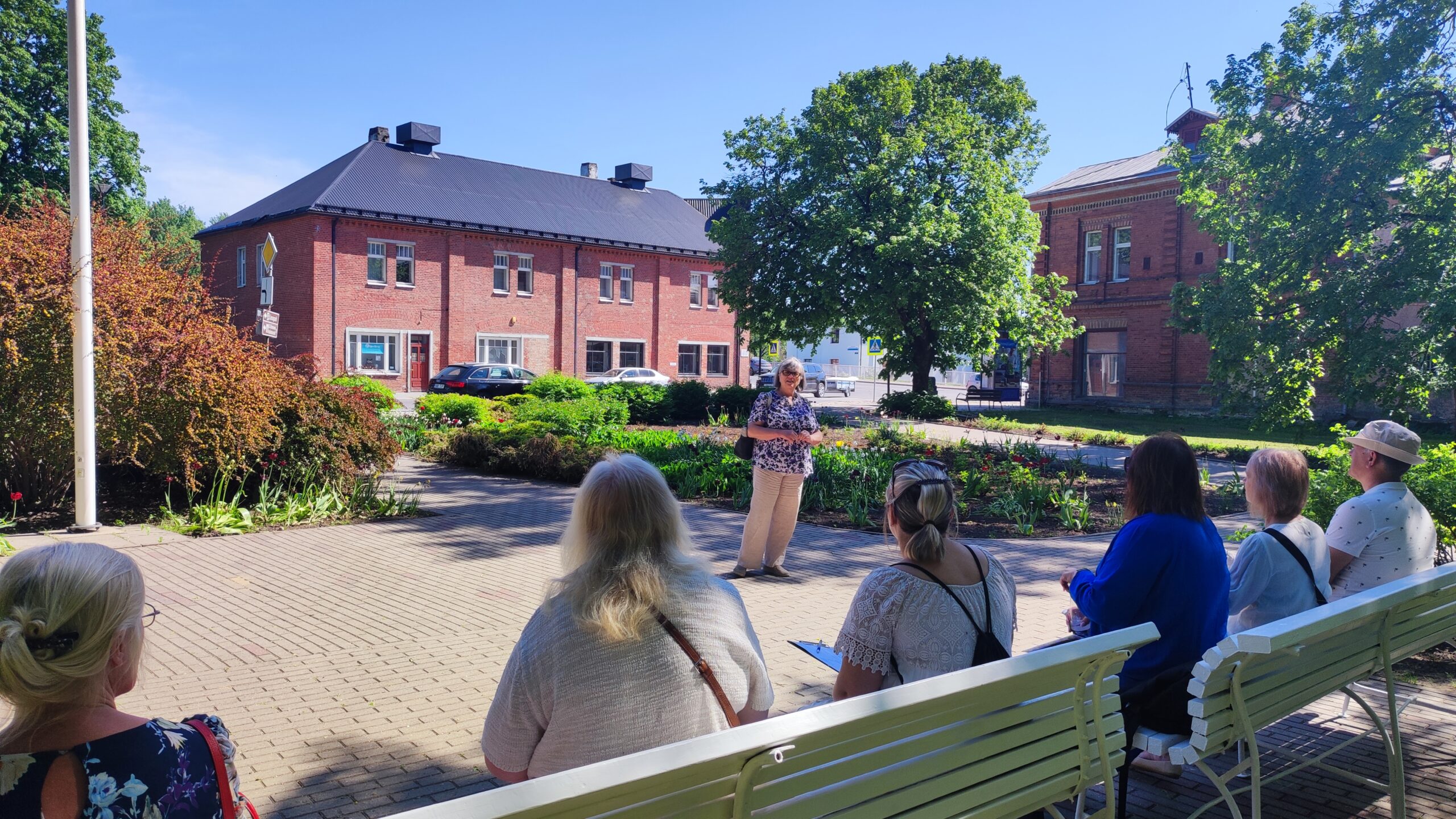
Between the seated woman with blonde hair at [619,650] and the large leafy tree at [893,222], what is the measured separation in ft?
95.0

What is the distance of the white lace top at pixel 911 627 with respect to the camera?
3.35m

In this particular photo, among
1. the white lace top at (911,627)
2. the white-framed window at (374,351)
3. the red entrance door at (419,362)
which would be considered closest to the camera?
the white lace top at (911,627)

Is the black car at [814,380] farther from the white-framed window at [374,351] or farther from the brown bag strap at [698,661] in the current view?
the brown bag strap at [698,661]

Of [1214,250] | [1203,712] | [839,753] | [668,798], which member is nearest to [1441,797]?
[1203,712]

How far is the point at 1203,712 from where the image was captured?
3426 millimetres

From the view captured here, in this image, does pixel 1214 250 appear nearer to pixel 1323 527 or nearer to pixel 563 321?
pixel 563 321

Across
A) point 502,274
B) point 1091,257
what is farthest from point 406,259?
point 1091,257

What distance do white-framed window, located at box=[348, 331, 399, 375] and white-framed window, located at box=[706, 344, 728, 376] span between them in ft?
54.9

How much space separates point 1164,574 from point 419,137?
45733 mm

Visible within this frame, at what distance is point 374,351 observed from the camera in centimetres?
4069

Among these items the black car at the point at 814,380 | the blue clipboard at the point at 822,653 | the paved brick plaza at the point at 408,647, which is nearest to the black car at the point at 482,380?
the black car at the point at 814,380

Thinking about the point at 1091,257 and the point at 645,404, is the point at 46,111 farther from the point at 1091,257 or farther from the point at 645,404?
the point at 1091,257

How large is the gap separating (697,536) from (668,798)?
8.78 meters

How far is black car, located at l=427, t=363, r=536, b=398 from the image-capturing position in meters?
35.2
